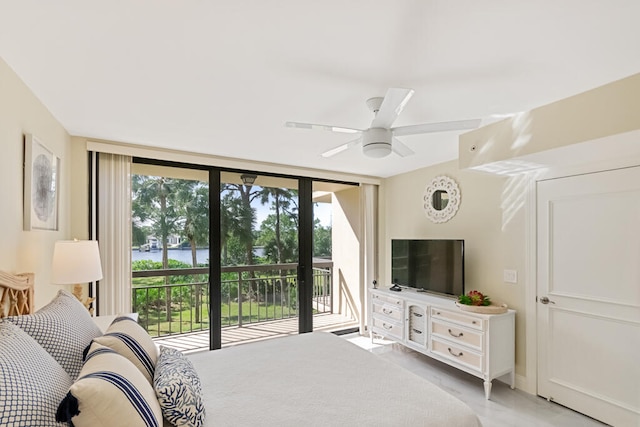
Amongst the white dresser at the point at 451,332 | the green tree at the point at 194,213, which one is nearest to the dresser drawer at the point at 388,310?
the white dresser at the point at 451,332

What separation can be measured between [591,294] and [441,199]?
1.76 metres

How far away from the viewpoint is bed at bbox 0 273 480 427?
37.7 inches

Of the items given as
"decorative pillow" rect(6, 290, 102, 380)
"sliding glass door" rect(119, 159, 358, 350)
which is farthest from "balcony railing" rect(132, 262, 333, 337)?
"decorative pillow" rect(6, 290, 102, 380)

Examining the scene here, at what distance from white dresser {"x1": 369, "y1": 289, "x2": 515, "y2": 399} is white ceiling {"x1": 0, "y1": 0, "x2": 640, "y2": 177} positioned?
1.91 metres

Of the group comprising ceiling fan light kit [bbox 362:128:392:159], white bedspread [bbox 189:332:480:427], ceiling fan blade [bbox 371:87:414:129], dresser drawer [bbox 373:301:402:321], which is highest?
ceiling fan blade [bbox 371:87:414:129]

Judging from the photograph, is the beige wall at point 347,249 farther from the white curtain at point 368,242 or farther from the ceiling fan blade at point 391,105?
the ceiling fan blade at point 391,105

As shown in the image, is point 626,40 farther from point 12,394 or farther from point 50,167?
point 50,167

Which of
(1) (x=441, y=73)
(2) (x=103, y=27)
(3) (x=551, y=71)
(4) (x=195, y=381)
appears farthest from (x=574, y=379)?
(2) (x=103, y=27)

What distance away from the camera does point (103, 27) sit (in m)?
1.45

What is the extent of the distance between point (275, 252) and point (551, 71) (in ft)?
10.9

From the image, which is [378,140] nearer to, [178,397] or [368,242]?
[178,397]

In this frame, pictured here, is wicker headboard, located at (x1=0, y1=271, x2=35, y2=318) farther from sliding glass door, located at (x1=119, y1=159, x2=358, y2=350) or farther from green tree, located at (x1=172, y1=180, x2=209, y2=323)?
green tree, located at (x1=172, y1=180, x2=209, y2=323)

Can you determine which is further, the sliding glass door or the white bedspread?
the sliding glass door

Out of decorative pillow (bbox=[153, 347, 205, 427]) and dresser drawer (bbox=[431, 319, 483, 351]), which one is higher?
decorative pillow (bbox=[153, 347, 205, 427])
